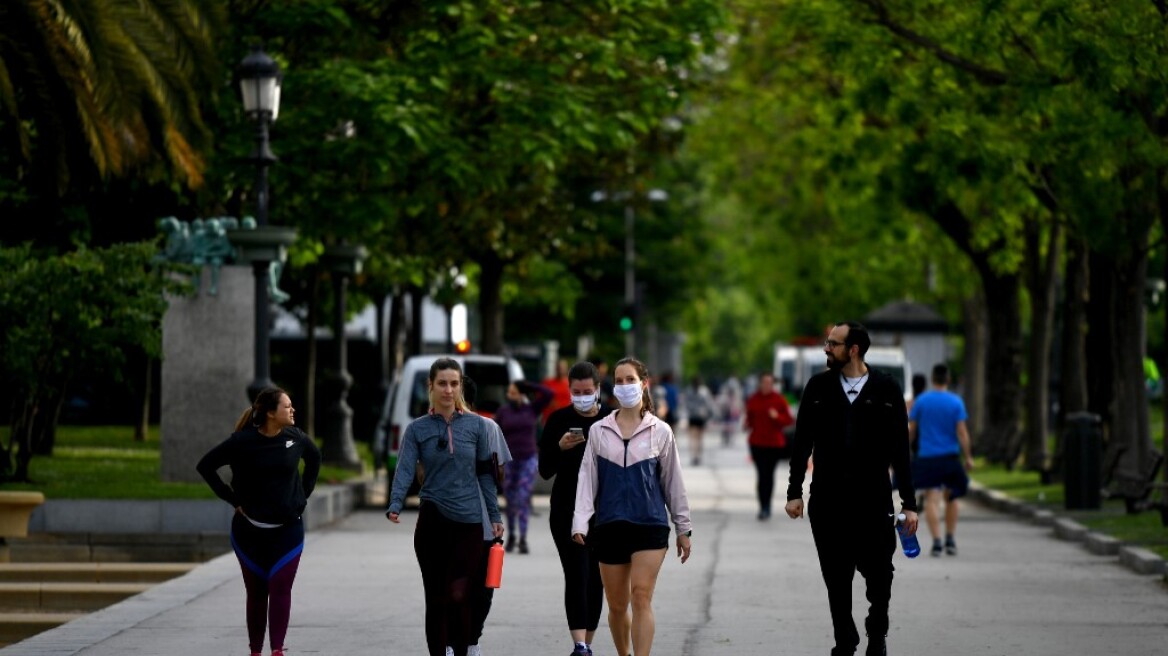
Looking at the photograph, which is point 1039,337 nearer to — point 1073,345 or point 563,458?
point 1073,345

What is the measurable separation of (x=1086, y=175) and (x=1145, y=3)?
6041 mm

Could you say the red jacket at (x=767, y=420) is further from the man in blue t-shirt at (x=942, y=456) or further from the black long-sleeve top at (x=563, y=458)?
the black long-sleeve top at (x=563, y=458)

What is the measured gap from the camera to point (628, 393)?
34.9 ft

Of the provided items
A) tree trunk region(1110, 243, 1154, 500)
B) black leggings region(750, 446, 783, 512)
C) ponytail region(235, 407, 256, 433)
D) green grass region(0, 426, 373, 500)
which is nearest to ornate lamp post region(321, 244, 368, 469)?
green grass region(0, 426, 373, 500)

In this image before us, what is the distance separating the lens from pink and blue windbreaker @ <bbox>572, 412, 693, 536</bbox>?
34.8 ft

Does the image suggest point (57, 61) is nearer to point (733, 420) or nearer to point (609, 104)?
point (609, 104)

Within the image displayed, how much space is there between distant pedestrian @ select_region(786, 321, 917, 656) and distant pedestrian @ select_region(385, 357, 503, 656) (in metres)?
1.57

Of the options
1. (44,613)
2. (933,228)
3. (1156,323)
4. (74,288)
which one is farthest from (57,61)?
(1156,323)

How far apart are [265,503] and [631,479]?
200cm

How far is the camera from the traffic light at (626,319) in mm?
44878

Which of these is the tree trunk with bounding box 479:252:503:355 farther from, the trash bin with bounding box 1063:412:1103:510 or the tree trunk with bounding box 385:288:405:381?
the trash bin with bounding box 1063:412:1103:510

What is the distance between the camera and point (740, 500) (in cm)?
3133

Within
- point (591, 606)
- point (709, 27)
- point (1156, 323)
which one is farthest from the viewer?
point (1156, 323)

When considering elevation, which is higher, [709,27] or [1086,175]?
[709,27]
